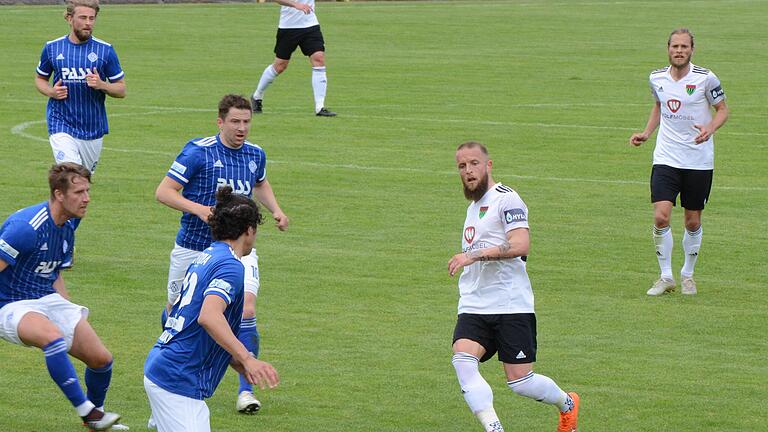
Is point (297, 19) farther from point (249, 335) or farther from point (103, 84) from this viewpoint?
point (249, 335)

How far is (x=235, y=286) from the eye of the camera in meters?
7.81

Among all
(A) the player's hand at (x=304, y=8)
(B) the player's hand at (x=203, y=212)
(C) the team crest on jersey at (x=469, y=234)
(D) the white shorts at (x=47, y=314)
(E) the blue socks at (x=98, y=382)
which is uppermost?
(A) the player's hand at (x=304, y=8)

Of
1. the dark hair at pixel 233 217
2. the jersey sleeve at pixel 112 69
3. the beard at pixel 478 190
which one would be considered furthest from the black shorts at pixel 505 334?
the jersey sleeve at pixel 112 69

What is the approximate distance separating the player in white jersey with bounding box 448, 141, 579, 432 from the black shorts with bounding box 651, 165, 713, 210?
4.86m

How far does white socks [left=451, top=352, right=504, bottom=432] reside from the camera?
30.0 ft

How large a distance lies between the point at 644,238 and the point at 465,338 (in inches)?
298

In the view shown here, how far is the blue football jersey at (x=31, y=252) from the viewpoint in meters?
9.27

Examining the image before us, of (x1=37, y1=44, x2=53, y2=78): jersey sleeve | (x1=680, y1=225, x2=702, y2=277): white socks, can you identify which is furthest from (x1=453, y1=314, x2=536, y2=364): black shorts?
(x1=37, y1=44, x2=53, y2=78): jersey sleeve

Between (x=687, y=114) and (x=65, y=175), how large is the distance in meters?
6.94

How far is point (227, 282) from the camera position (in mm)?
7766

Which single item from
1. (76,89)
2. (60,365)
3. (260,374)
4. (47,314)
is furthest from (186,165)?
(76,89)

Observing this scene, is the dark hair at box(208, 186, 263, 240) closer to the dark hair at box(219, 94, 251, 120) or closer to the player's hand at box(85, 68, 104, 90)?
the dark hair at box(219, 94, 251, 120)

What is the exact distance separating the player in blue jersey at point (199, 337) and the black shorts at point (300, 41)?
17.6 meters

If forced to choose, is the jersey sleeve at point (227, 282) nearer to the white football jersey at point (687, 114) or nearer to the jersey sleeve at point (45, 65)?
the white football jersey at point (687, 114)
